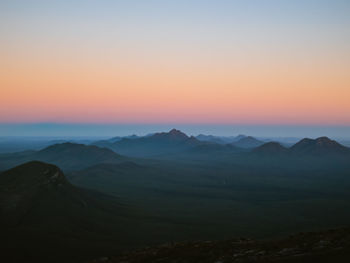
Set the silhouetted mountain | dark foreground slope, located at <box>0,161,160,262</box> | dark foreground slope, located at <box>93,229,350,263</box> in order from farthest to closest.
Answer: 1. the silhouetted mountain
2. dark foreground slope, located at <box>0,161,160,262</box>
3. dark foreground slope, located at <box>93,229,350,263</box>

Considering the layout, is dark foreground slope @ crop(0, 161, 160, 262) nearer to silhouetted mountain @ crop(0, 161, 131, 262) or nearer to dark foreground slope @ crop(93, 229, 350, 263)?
silhouetted mountain @ crop(0, 161, 131, 262)

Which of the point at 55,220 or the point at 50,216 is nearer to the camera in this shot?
the point at 55,220

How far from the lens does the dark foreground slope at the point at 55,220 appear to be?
49.9 m

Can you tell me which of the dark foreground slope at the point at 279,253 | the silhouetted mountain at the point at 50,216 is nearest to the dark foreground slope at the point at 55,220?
the silhouetted mountain at the point at 50,216

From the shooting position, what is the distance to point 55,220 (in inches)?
2657

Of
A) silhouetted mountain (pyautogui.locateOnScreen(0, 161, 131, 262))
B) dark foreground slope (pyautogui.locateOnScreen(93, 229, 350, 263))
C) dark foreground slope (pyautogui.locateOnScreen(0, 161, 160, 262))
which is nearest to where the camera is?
dark foreground slope (pyautogui.locateOnScreen(93, 229, 350, 263))

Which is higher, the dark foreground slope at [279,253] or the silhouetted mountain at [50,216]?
the dark foreground slope at [279,253]

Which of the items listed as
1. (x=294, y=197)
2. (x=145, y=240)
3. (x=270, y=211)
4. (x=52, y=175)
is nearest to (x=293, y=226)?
(x=270, y=211)

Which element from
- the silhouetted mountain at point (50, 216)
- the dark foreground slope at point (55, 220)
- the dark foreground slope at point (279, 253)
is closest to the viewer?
the dark foreground slope at point (279, 253)

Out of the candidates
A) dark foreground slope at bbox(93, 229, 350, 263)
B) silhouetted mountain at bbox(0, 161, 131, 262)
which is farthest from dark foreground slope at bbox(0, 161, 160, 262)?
dark foreground slope at bbox(93, 229, 350, 263)

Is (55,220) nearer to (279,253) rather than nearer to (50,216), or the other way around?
(50,216)

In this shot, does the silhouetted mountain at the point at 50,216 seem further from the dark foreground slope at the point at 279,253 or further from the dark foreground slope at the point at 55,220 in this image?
the dark foreground slope at the point at 279,253

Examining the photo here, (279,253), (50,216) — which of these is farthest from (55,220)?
(279,253)

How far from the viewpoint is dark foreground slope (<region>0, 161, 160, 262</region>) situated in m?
49.9
